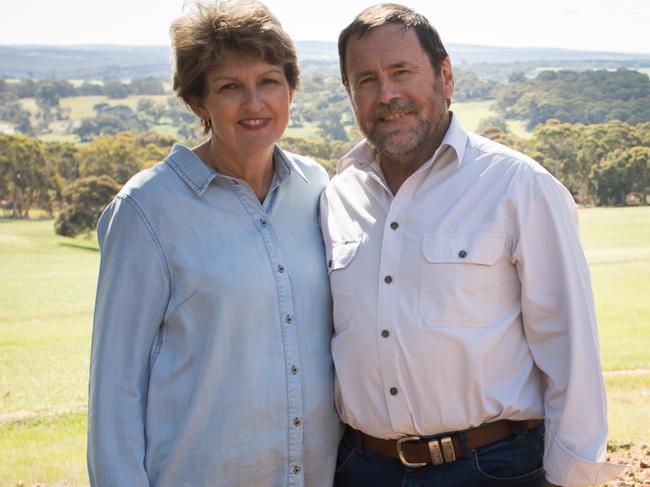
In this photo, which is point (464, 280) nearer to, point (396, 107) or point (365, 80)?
point (396, 107)

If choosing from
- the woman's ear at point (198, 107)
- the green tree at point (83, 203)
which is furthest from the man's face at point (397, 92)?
the green tree at point (83, 203)

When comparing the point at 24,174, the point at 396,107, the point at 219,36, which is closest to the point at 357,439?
the point at 396,107

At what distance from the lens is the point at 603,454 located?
235cm

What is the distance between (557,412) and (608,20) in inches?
204

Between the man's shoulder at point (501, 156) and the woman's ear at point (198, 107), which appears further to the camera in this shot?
the woman's ear at point (198, 107)

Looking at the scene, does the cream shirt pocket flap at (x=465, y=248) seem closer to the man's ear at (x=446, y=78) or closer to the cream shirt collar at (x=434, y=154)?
the cream shirt collar at (x=434, y=154)

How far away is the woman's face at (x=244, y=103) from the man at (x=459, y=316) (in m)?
0.32

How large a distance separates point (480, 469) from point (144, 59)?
11.1 meters

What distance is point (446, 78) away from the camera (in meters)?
2.69

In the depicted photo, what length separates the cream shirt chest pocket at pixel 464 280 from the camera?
2355mm

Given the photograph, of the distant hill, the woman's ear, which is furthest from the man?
the distant hill

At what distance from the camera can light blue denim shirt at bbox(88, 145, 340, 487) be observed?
7.73 ft

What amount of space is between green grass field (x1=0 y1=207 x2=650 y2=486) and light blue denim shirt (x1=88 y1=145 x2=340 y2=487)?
289cm

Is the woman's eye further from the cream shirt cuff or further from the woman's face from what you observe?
the cream shirt cuff
